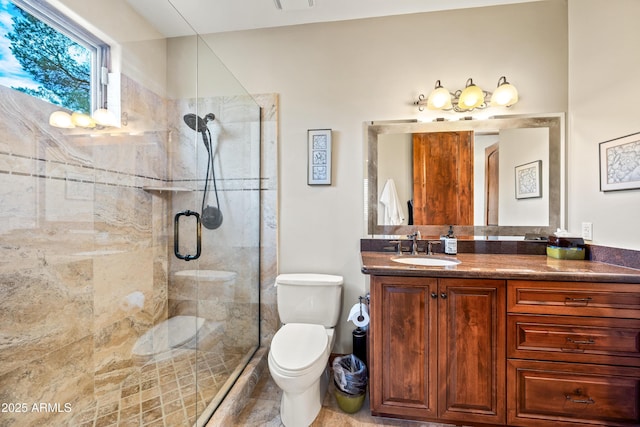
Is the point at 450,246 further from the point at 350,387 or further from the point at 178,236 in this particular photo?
the point at 178,236

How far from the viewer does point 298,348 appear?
155 cm

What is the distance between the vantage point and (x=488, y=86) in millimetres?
1995

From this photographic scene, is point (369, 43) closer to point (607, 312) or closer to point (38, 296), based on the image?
point (607, 312)

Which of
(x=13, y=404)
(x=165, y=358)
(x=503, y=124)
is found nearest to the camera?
(x=13, y=404)

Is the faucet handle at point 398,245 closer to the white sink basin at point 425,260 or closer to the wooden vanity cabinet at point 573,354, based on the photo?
the white sink basin at point 425,260

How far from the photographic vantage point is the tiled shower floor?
1.47 m

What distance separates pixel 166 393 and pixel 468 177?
2.49m

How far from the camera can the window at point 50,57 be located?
1236mm

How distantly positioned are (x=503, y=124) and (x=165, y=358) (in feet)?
9.58

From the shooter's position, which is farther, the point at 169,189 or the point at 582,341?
the point at 169,189

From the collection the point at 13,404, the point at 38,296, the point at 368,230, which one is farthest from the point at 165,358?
the point at 368,230

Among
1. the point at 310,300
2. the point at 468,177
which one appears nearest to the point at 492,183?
the point at 468,177

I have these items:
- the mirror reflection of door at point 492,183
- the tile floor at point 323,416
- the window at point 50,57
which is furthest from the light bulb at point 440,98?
the window at point 50,57

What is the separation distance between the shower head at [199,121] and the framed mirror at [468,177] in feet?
3.83
